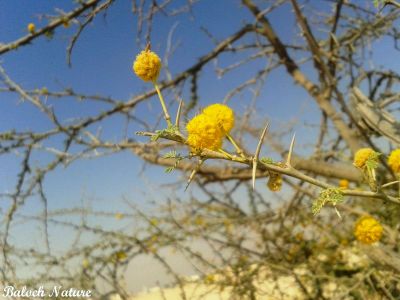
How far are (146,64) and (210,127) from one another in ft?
0.89

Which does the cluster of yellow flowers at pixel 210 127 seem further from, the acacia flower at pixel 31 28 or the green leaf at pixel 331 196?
the acacia flower at pixel 31 28

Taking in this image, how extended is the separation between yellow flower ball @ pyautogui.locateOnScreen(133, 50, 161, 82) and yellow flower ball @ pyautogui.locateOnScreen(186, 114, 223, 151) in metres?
0.21

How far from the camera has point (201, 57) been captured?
15.4 feet

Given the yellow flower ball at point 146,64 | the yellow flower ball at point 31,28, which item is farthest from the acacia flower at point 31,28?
the yellow flower ball at point 146,64

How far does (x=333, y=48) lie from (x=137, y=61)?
140 inches

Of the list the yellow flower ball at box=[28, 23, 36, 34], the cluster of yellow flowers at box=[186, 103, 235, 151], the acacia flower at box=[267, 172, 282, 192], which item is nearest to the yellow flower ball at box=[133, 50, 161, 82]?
the cluster of yellow flowers at box=[186, 103, 235, 151]

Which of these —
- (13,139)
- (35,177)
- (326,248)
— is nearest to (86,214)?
(35,177)

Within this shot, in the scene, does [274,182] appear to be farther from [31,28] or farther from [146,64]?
[31,28]

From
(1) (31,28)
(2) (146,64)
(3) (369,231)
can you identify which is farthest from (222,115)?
(1) (31,28)

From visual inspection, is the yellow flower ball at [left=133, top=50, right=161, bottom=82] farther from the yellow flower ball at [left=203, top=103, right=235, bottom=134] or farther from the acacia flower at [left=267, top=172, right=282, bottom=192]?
the acacia flower at [left=267, top=172, right=282, bottom=192]

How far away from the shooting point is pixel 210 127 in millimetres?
1080

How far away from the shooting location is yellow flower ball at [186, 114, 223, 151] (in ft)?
3.52

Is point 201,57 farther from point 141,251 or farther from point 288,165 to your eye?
point 288,165

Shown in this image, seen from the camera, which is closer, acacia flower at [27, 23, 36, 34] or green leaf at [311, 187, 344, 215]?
green leaf at [311, 187, 344, 215]
